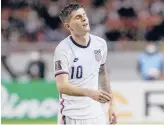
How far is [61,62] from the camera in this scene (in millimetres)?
6051

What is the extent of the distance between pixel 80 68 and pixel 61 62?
0.69ft

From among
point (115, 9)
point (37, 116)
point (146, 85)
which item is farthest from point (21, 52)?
point (115, 9)

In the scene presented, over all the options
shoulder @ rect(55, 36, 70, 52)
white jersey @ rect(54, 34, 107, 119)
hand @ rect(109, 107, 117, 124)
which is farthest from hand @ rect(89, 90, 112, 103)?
hand @ rect(109, 107, 117, 124)

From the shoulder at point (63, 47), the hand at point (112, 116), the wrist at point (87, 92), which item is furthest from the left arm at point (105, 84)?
the wrist at point (87, 92)

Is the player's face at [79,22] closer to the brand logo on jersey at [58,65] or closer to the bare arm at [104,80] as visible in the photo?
the brand logo on jersey at [58,65]

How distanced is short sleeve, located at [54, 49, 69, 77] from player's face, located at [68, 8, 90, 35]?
24 cm

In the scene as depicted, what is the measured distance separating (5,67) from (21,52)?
48cm

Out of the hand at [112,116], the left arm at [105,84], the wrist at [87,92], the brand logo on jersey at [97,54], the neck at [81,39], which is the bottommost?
the hand at [112,116]

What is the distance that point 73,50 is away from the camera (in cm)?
618

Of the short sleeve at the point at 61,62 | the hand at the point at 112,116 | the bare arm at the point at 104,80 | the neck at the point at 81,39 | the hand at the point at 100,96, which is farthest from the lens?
the bare arm at the point at 104,80

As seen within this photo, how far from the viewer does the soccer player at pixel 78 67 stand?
19.9 feet

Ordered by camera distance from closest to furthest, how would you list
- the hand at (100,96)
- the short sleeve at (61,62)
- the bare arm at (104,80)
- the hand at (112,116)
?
the hand at (100,96), the short sleeve at (61,62), the hand at (112,116), the bare arm at (104,80)

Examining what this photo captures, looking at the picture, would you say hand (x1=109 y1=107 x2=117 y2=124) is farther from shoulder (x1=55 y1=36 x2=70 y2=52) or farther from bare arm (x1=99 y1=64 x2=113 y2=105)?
shoulder (x1=55 y1=36 x2=70 y2=52)

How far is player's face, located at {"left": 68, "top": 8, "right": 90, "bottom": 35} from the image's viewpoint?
6.09 m
